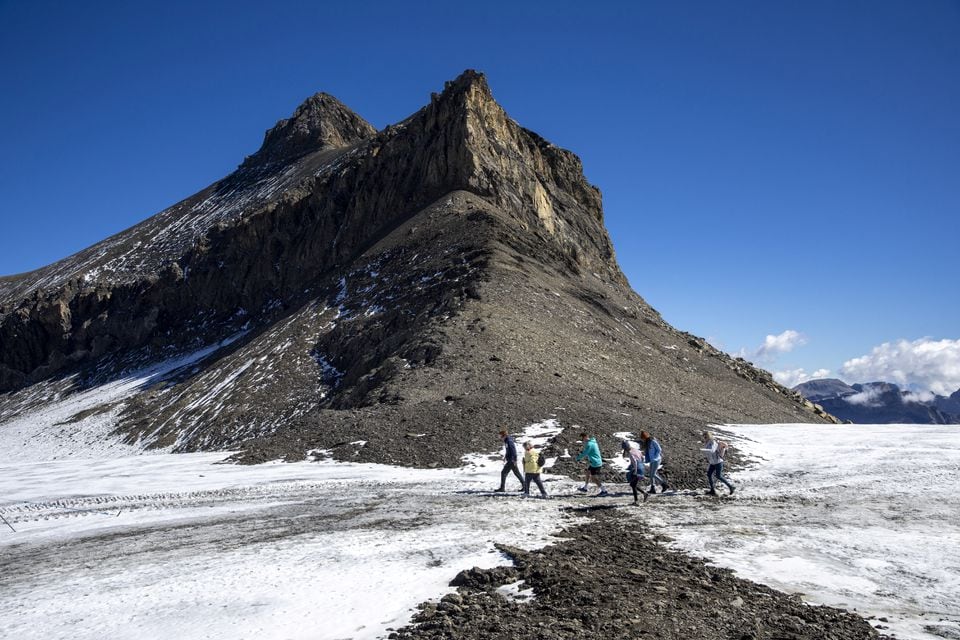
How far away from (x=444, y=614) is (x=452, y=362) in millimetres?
22340

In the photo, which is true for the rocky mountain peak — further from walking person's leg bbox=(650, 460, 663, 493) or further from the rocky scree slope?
walking person's leg bbox=(650, 460, 663, 493)

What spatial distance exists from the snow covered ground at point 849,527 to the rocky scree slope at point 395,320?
3.83 m

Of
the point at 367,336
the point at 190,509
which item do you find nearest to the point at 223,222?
the point at 367,336

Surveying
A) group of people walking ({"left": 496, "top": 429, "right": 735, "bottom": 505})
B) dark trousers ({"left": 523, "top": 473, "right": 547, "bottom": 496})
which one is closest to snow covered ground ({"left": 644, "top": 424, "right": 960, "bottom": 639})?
group of people walking ({"left": 496, "top": 429, "right": 735, "bottom": 505})

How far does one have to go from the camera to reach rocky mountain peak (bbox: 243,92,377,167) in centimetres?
11200

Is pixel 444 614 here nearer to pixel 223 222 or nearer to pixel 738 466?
pixel 738 466

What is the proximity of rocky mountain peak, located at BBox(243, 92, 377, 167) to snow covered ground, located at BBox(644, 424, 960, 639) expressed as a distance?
10548cm

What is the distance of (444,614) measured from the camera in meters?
6.91

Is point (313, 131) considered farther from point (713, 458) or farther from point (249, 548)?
point (249, 548)

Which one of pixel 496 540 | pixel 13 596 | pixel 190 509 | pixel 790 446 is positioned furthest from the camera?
pixel 790 446

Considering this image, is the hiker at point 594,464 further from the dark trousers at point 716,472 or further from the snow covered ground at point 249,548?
the dark trousers at point 716,472

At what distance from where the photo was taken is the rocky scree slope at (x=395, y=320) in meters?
25.4

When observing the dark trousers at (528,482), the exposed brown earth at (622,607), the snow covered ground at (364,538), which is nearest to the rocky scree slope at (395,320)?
the snow covered ground at (364,538)

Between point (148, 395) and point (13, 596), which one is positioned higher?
point (148, 395)
